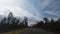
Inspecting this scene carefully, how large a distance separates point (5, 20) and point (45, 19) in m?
23.0

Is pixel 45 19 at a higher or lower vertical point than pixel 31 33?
higher

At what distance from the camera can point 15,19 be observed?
72.4 metres

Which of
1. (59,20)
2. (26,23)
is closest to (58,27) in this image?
(59,20)

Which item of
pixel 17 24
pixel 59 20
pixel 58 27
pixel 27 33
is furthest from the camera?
pixel 17 24

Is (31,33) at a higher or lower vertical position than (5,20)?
lower

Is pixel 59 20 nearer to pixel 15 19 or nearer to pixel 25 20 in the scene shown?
pixel 25 20

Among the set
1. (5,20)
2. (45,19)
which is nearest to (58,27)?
(45,19)

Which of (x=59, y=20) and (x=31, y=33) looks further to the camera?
(x=59, y=20)

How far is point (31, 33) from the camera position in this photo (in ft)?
131

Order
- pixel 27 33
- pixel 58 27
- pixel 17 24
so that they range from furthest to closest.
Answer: pixel 17 24 < pixel 58 27 < pixel 27 33

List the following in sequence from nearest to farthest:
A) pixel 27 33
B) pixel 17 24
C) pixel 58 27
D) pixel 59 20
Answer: pixel 27 33 < pixel 58 27 < pixel 59 20 < pixel 17 24

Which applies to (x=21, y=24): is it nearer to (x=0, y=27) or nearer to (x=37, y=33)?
(x=0, y=27)

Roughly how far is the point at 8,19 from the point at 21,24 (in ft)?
27.5

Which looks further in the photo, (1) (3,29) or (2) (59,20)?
(2) (59,20)
